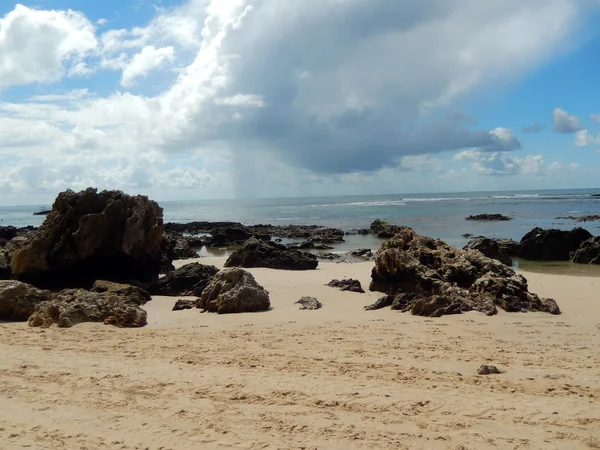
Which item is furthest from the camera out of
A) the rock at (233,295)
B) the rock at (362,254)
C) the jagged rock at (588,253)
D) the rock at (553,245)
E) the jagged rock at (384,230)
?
the jagged rock at (384,230)

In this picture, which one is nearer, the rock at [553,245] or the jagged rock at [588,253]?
the jagged rock at [588,253]

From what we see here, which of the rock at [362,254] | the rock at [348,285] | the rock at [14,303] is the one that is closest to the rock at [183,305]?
the rock at [14,303]

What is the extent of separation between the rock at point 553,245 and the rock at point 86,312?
17.2 meters

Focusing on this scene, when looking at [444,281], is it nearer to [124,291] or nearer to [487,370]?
[487,370]

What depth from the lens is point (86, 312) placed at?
9258mm

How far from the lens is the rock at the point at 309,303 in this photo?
34.9 feet

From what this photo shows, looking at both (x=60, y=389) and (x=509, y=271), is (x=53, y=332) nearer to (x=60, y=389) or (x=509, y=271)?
(x=60, y=389)

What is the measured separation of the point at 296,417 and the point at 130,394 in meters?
1.88

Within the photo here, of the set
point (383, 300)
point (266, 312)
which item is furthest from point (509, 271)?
point (266, 312)

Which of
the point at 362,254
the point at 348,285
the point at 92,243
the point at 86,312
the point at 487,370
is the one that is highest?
the point at 92,243

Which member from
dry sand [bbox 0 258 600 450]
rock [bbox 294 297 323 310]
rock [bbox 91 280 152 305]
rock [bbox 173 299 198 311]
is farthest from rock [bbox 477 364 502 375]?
rock [bbox 91 280 152 305]

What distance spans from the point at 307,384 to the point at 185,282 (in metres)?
7.98

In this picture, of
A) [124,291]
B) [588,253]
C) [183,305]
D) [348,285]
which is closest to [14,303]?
[124,291]

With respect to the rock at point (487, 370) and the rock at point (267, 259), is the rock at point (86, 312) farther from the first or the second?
the rock at point (267, 259)
